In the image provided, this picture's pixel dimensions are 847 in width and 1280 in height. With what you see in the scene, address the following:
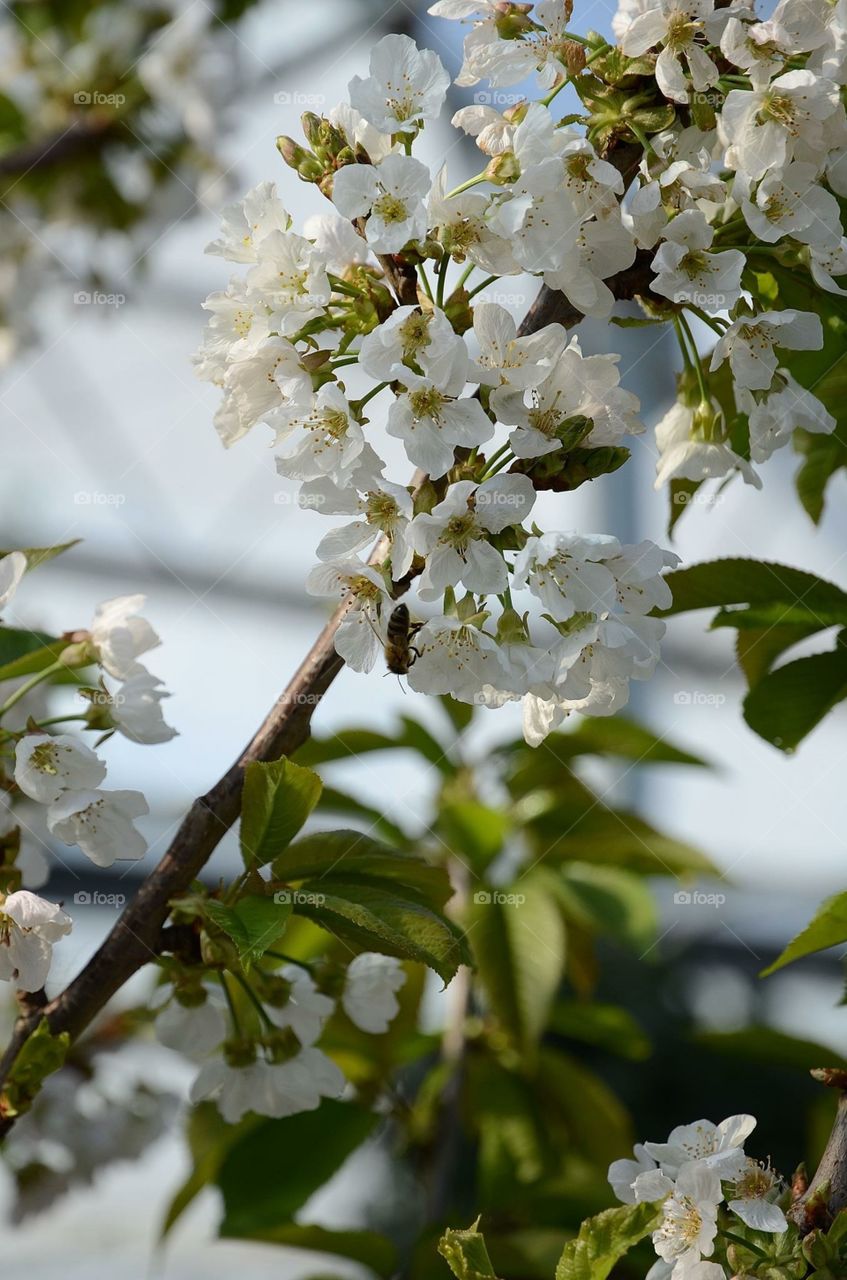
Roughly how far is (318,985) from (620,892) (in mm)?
670

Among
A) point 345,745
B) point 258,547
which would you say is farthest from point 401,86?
point 258,547

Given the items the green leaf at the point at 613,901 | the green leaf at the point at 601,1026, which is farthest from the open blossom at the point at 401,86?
the green leaf at the point at 601,1026

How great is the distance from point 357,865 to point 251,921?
0.12 metres

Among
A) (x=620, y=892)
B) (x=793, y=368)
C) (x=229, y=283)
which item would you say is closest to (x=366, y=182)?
(x=229, y=283)

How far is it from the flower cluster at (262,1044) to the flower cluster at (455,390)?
0.24 meters

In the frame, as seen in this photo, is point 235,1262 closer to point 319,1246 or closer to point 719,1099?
point 719,1099

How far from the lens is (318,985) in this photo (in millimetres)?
788

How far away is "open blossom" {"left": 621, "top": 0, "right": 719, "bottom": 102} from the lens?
561 mm

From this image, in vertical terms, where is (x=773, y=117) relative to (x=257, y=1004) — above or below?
above

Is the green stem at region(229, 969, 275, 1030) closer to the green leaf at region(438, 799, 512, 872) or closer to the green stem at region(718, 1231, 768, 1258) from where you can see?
the green stem at region(718, 1231, 768, 1258)

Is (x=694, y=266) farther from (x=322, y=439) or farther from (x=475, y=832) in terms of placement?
(x=475, y=832)

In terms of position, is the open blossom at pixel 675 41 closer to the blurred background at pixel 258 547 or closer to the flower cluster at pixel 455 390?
the flower cluster at pixel 455 390

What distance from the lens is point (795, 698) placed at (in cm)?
79

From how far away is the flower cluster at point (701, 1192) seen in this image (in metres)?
0.55
